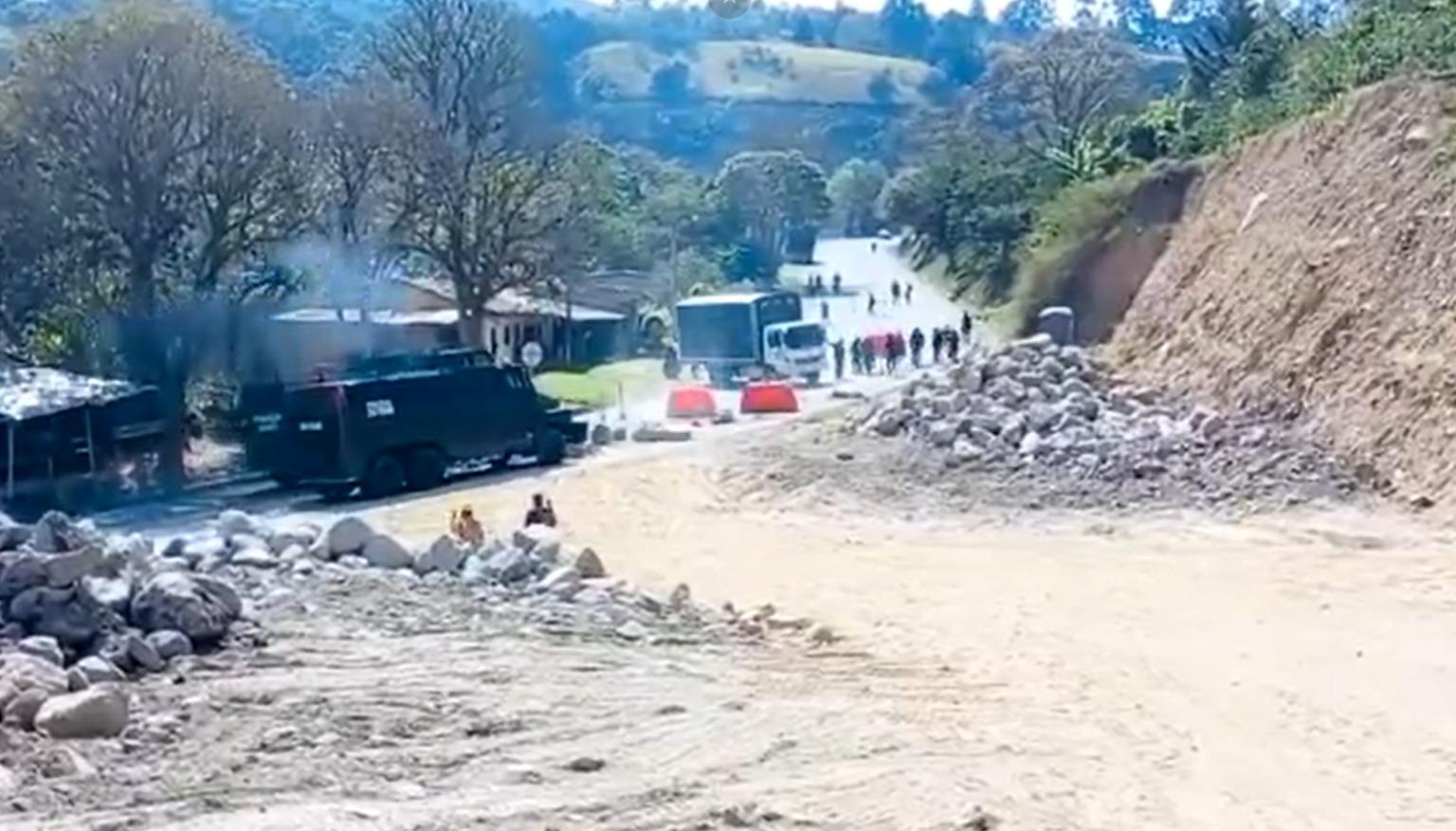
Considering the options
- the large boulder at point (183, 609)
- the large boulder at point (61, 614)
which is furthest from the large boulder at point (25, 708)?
the large boulder at point (183, 609)

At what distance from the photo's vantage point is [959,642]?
14.8 metres

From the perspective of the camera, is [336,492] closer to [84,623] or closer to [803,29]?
[84,623]

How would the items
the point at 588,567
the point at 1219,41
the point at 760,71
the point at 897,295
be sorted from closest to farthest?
1. the point at 588,567
2. the point at 1219,41
3. the point at 897,295
4. the point at 760,71

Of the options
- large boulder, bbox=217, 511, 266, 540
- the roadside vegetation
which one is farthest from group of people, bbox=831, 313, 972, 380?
large boulder, bbox=217, 511, 266, 540

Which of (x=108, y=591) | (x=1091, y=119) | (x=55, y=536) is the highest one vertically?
(x=1091, y=119)

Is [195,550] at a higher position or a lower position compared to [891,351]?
lower

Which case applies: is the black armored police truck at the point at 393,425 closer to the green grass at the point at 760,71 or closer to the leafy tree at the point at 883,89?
the green grass at the point at 760,71

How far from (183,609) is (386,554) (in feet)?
11.5

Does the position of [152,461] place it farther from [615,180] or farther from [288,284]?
[615,180]

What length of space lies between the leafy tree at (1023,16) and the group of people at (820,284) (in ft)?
276

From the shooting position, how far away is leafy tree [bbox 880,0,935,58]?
162 meters

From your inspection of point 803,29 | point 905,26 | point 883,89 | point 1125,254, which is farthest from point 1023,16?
point 1125,254

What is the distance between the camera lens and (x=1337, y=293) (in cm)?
2547

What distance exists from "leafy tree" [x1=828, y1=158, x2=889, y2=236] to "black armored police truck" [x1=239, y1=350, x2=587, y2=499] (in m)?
79.0
